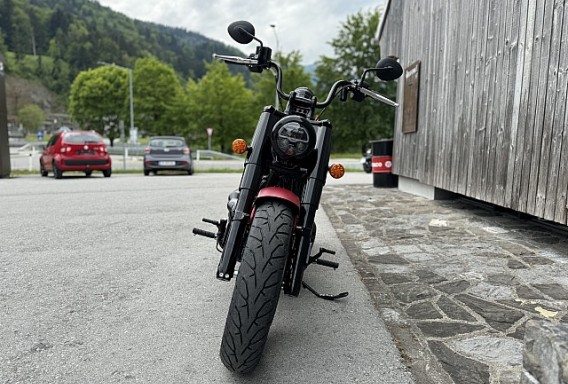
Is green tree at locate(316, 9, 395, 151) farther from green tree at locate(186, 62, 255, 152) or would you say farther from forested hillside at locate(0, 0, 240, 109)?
forested hillside at locate(0, 0, 240, 109)

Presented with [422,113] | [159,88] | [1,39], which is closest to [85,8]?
[1,39]

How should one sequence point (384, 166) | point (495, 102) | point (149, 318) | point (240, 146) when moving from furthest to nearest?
1. point (384, 166)
2. point (495, 102)
3. point (149, 318)
4. point (240, 146)

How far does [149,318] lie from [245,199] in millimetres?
1079

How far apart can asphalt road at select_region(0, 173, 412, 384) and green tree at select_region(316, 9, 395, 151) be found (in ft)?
126

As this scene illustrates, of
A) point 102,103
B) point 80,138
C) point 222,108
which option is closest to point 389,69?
point 80,138

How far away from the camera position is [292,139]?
245 cm

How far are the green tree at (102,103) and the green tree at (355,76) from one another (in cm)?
3391

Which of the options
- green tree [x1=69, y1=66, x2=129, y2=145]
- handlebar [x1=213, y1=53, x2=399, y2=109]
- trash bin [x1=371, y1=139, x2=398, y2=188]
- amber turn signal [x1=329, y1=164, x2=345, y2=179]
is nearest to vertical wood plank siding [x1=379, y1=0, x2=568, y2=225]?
trash bin [x1=371, y1=139, x2=398, y2=188]

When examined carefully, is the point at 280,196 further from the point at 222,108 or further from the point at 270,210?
the point at 222,108

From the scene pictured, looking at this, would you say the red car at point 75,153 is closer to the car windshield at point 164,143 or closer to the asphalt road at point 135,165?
the car windshield at point 164,143

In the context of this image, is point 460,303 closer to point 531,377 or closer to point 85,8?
point 531,377

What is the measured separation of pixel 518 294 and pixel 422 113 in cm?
613

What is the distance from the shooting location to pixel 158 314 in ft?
9.86

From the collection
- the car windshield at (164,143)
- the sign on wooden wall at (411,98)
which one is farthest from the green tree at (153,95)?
the sign on wooden wall at (411,98)
